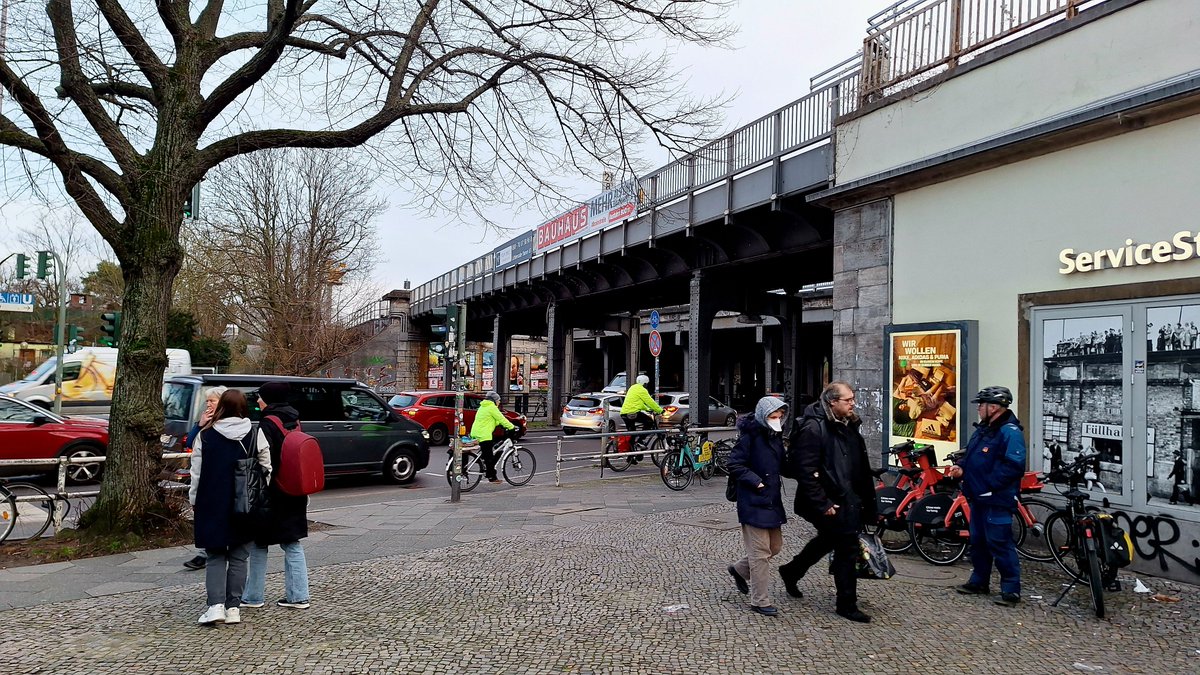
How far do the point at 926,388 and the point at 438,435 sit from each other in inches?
597

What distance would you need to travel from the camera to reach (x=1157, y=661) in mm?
4777

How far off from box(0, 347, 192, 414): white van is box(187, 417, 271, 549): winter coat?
16.2 metres

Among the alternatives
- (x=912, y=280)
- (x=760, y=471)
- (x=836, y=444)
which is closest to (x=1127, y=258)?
(x=912, y=280)

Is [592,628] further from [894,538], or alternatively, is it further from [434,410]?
[434,410]

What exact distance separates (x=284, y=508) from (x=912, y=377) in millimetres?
6926

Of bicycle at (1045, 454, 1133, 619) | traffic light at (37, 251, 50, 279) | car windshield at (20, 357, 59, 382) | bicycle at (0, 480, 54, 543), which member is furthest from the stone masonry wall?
traffic light at (37, 251, 50, 279)

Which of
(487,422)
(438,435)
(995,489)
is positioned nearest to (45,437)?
(487,422)

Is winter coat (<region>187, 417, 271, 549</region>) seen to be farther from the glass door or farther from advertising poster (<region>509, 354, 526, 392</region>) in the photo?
advertising poster (<region>509, 354, 526, 392</region>)

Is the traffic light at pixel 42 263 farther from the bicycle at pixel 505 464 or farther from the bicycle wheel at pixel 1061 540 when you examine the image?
the bicycle wheel at pixel 1061 540

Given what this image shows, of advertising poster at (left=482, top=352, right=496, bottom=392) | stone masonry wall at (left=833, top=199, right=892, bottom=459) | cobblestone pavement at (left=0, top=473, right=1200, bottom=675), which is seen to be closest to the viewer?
cobblestone pavement at (left=0, top=473, right=1200, bottom=675)

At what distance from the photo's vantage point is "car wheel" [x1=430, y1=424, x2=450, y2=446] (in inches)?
846

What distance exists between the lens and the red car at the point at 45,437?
39.7 ft

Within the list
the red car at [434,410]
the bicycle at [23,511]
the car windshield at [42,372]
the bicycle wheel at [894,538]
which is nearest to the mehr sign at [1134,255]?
the bicycle wheel at [894,538]

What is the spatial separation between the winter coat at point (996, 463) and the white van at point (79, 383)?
61.5 ft
